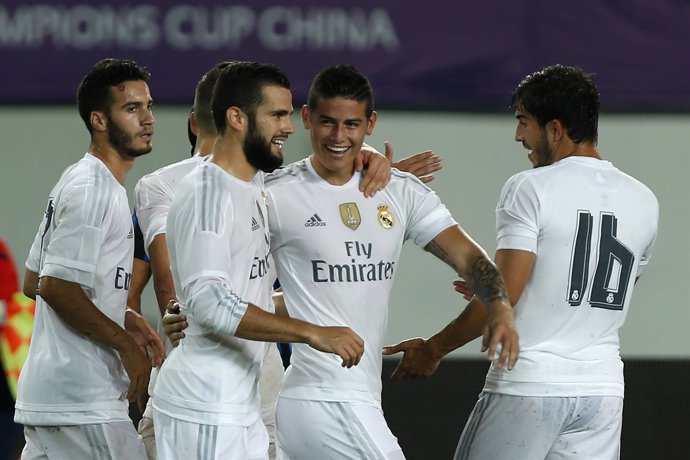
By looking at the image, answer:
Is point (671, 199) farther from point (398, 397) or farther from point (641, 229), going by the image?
point (641, 229)

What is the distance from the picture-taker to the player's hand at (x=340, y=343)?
3295 mm

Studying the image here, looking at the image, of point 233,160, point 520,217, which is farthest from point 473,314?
point 233,160

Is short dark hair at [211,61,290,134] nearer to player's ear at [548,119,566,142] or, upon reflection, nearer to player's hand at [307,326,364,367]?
player's hand at [307,326,364,367]

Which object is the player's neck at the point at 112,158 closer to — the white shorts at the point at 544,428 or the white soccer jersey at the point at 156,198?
the white soccer jersey at the point at 156,198

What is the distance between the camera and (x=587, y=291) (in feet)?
12.6

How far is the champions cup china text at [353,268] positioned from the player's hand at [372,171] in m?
0.19

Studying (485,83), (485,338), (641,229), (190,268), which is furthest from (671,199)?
(190,268)

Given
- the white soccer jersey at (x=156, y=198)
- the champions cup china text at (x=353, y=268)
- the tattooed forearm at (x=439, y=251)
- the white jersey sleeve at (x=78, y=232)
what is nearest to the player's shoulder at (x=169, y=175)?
the white soccer jersey at (x=156, y=198)

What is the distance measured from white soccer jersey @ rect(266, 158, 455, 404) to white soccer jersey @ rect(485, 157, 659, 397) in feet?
0.93

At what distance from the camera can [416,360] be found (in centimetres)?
420

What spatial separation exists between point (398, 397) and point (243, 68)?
394cm

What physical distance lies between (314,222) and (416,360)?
2.27 ft

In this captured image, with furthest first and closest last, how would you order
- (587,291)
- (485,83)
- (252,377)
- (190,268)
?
(485,83)
(587,291)
(252,377)
(190,268)

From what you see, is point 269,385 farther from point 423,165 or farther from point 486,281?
point 486,281
